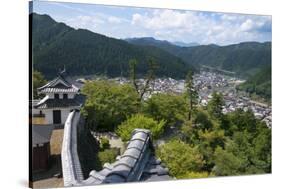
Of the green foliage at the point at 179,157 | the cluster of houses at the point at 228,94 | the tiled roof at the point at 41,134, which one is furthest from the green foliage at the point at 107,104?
the cluster of houses at the point at 228,94

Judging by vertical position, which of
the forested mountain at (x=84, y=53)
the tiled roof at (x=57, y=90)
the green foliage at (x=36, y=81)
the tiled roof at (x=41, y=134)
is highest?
the forested mountain at (x=84, y=53)

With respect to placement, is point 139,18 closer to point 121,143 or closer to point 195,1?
point 195,1

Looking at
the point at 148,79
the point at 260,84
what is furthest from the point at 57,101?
the point at 260,84

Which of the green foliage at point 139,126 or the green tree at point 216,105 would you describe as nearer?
the green foliage at point 139,126

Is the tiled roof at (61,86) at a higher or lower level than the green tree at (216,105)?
higher

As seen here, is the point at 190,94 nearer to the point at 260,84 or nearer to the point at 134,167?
the point at 260,84

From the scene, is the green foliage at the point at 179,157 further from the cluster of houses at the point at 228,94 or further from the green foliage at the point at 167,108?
the cluster of houses at the point at 228,94

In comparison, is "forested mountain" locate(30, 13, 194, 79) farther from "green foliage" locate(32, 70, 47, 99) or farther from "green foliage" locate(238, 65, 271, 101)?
"green foliage" locate(238, 65, 271, 101)
